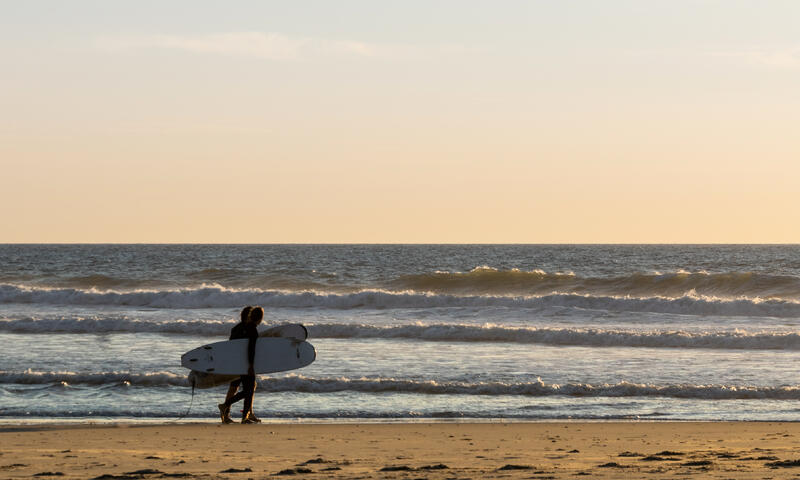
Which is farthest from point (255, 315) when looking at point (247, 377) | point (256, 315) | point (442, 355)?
point (442, 355)

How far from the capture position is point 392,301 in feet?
107

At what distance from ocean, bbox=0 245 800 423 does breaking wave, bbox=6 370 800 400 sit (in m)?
0.03

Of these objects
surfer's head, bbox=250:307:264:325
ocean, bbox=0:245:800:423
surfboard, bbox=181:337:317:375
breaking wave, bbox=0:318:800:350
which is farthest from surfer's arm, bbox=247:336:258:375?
breaking wave, bbox=0:318:800:350

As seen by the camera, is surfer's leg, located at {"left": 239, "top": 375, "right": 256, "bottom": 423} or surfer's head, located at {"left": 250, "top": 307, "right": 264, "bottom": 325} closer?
surfer's leg, located at {"left": 239, "top": 375, "right": 256, "bottom": 423}

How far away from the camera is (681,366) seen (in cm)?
1642

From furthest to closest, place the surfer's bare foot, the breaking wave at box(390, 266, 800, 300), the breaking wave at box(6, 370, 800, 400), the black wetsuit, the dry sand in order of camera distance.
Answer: the breaking wave at box(390, 266, 800, 300) → the breaking wave at box(6, 370, 800, 400) → the black wetsuit → the surfer's bare foot → the dry sand

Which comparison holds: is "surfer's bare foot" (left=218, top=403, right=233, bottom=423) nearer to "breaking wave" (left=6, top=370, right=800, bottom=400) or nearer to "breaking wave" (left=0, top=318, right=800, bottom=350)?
"breaking wave" (left=6, top=370, right=800, bottom=400)

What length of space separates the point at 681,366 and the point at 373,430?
26.5 feet

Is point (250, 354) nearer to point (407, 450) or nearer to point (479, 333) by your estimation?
point (407, 450)

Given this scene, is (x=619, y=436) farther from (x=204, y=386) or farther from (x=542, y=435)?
(x=204, y=386)

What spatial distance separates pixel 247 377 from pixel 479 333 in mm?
10736

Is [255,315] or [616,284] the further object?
[616,284]

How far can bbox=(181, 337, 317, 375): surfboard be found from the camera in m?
12.0

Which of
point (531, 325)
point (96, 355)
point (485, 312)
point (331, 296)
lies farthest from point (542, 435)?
point (331, 296)
